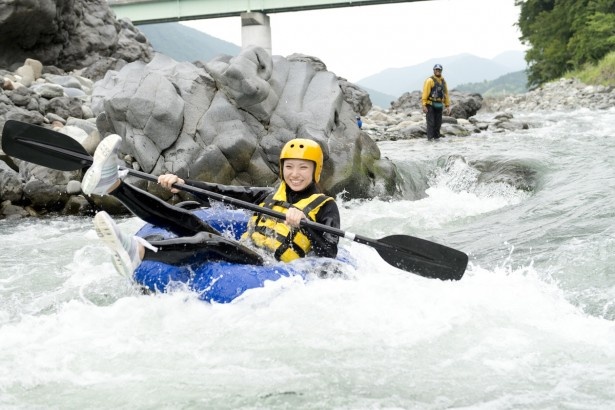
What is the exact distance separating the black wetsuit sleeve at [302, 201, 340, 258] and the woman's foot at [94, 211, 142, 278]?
3.86 feet

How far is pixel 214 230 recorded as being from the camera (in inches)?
189

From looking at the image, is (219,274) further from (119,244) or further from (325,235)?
(325,235)

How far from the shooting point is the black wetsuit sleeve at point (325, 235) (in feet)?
15.7

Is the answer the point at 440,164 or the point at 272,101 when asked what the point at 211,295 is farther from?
the point at 440,164

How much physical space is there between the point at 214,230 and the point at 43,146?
4.96ft

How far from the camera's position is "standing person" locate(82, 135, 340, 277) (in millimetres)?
4258

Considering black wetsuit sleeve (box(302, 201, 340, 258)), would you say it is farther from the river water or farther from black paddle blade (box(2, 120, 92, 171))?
black paddle blade (box(2, 120, 92, 171))

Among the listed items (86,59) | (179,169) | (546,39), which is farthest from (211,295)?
(546,39)

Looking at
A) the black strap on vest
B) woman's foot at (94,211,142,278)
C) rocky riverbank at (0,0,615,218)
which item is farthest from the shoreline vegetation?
woman's foot at (94,211,142,278)

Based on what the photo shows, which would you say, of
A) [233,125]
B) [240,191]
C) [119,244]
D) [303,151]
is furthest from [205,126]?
[119,244]

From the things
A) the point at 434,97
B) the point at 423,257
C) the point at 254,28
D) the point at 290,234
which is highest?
the point at 254,28

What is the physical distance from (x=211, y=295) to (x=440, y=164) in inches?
295

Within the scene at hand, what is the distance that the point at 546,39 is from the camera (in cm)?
3741

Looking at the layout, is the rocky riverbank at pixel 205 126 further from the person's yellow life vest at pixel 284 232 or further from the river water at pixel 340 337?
the person's yellow life vest at pixel 284 232
